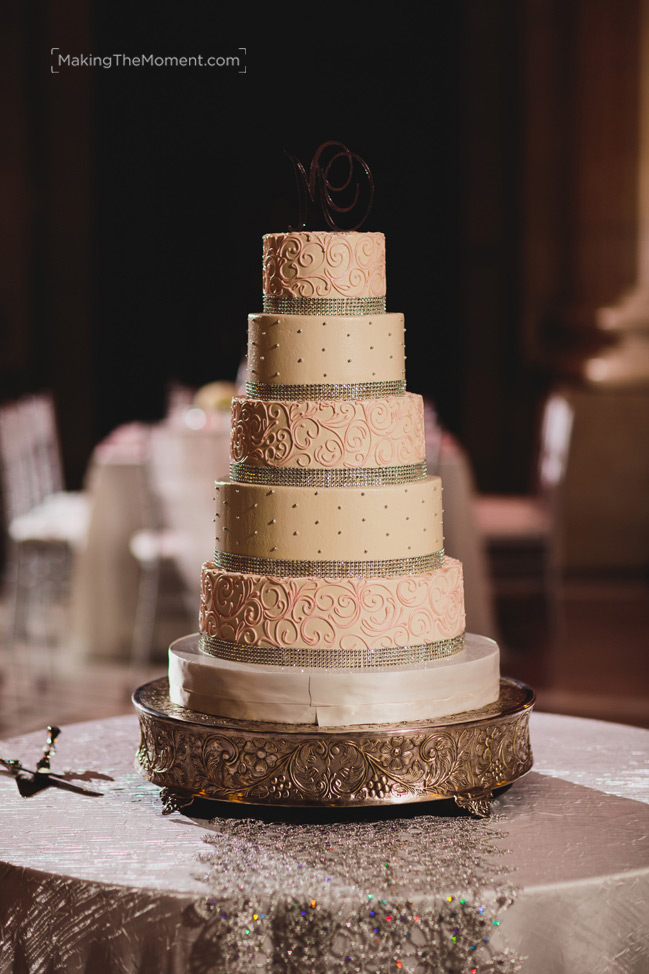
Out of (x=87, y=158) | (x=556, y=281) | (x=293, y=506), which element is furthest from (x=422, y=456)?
(x=87, y=158)

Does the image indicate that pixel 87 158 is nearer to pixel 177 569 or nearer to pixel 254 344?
pixel 177 569

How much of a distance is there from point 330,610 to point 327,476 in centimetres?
23

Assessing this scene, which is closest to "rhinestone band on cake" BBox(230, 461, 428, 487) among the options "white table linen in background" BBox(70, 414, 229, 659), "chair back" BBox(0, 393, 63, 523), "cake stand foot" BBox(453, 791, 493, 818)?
"cake stand foot" BBox(453, 791, 493, 818)

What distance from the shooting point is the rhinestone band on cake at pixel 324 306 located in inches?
90.7

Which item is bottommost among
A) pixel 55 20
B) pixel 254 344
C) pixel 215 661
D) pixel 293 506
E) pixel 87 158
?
pixel 215 661

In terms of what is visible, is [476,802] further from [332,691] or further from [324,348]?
[324,348]

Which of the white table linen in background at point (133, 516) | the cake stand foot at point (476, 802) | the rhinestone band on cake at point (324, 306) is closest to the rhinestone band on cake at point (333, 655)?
the cake stand foot at point (476, 802)

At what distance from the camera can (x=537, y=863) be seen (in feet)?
6.44

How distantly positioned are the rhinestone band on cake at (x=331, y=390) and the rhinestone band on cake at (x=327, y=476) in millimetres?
125

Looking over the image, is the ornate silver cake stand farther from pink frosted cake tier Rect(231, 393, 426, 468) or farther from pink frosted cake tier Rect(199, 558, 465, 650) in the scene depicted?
pink frosted cake tier Rect(231, 393, 426, 468)

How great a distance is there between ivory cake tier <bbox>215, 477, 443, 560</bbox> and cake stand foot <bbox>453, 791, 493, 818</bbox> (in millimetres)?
411

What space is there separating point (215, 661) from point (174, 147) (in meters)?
8.26

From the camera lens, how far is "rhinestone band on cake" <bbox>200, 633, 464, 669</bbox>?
2.24 metres

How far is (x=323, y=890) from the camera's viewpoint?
1.85m
